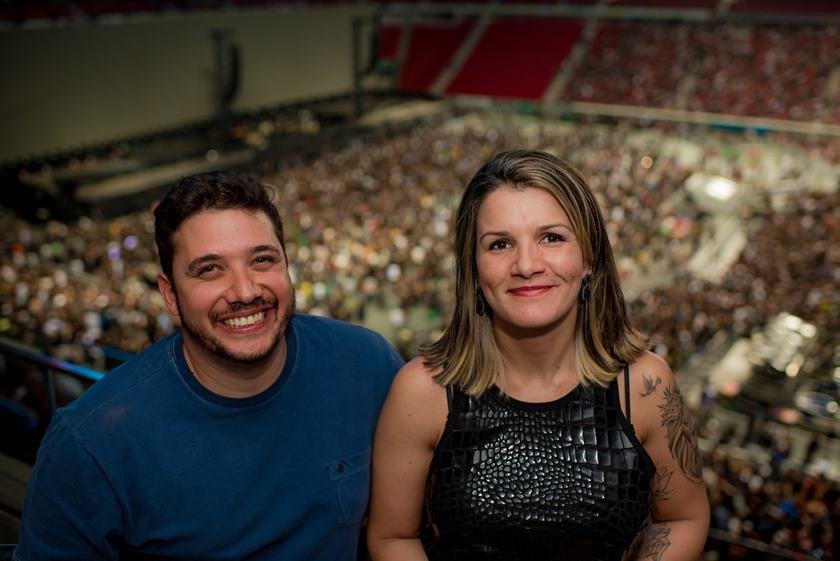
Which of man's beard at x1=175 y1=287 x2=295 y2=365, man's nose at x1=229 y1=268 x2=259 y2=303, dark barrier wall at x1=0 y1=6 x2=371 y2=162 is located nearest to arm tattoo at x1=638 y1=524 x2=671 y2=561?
man's beard at x1=175 y1=287 x2=295 y2=365

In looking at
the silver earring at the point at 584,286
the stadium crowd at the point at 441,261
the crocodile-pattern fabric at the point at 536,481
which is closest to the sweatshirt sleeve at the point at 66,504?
the crocodile-pattern fabric at the point at 536,481

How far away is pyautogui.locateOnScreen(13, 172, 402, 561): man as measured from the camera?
67.2 inches

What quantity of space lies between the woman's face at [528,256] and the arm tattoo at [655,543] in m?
→ 0.72

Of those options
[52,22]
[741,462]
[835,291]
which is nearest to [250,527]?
[741,462]

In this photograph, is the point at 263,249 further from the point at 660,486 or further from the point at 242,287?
the point at 660,486

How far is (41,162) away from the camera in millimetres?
21000

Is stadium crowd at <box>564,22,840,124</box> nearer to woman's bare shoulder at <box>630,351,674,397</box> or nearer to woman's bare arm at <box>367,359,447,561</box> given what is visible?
woman's bare shoulder at <box>630,351,674,397</box>

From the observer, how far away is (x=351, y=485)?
1.96 meters

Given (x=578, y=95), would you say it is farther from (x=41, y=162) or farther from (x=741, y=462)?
(x=741, y=462)

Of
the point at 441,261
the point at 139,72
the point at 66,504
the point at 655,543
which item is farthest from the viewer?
the point at 139,72

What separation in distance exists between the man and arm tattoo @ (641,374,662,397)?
0.82 metres

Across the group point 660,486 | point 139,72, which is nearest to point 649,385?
point 660,486

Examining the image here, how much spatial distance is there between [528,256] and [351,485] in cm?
81

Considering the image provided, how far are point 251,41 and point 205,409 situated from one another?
1218 inches
